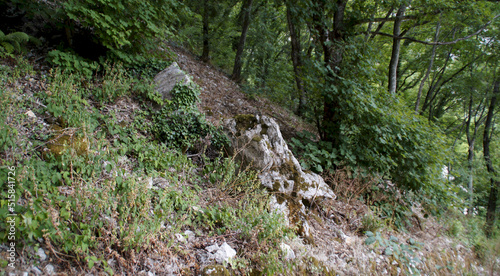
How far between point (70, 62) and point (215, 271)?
4.53m

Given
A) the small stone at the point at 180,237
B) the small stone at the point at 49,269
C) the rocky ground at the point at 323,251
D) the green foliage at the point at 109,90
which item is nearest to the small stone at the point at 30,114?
the rocky ground at the point at 323,251

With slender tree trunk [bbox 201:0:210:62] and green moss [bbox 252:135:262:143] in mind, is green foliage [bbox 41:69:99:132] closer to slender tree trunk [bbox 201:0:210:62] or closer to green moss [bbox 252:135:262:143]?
green moss [bbox 252:135:262:143]

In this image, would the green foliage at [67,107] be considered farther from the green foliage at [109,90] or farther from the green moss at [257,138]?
the green moss at [257,138]

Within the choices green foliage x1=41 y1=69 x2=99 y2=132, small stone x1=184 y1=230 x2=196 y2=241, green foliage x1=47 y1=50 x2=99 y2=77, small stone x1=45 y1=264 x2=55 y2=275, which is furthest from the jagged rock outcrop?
green foliage x1=47 y1=50 x2=99 y2=77

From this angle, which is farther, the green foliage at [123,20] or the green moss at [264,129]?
the green moss at [264,129]

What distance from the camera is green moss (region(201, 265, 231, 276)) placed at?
2262 mm

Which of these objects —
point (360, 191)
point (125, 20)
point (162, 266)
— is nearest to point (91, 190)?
point (162, 266)

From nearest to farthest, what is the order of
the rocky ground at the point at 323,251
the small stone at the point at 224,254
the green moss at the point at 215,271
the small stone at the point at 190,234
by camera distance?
the rocky ground at the point at 323,251
the green moss at the point at 215,271
the small stone at the point at 224,254
the small stone at the point at 190,234

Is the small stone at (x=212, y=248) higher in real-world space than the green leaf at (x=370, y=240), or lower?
lower

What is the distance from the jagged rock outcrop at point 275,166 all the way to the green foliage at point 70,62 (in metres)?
2.82

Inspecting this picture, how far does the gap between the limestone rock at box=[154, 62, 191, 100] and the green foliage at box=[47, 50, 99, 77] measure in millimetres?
1240

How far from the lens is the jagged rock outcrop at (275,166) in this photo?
387 centimetres

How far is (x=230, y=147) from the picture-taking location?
14.6 feet

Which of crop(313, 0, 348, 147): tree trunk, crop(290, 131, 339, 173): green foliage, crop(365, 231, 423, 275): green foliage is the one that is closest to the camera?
crop(365, 231, 423, 275): green foliage
